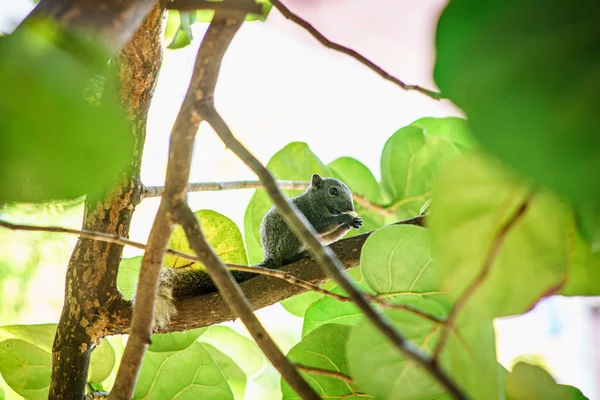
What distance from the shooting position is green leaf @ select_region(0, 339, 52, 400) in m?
1.06

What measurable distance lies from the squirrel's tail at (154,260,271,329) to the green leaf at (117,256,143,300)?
0.06 m

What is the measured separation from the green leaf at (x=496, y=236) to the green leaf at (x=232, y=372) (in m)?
0.86

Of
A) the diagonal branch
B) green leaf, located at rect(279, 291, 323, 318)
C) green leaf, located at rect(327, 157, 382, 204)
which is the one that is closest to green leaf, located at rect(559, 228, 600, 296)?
the diagonal branch

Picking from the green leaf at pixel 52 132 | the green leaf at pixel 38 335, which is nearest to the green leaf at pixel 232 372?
the green leaf at pixel 38 335

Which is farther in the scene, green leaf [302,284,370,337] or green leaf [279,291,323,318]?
green leaf [279,291,323,318]

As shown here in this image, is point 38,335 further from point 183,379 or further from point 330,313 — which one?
point 330,313

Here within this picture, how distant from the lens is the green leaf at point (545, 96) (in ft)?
0.68

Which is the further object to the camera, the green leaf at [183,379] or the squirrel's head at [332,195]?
the squirrel's head at [332,195]

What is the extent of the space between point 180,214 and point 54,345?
28.2 inches

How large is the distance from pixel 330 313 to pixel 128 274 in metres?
0.53

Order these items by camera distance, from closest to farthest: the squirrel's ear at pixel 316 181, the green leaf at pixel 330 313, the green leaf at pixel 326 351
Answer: the green leaf at pixel 326 351 < the green leaf at pixel 330 313 < the squirrel's ear at pixel 316 181

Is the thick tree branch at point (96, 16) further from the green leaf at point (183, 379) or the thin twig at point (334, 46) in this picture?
the green leaf at point (183, 379)

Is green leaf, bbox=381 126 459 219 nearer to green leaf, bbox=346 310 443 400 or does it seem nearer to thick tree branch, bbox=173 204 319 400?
green leaf, bbox=346 310 443 400

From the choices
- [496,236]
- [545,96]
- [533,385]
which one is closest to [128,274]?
[533,385]
